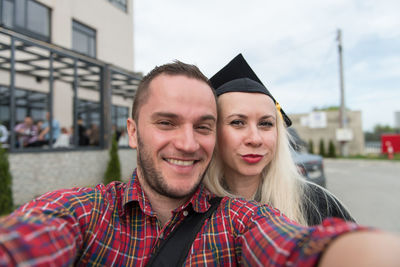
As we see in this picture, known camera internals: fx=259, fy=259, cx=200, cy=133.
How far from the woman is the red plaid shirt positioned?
520 mm

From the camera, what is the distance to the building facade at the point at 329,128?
22.1m

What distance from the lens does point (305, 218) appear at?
1.95 meters

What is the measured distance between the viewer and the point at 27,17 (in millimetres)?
9062

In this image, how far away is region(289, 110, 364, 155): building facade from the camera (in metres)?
22.1

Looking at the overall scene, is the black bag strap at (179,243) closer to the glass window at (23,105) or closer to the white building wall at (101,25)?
the glass window at (23,105)

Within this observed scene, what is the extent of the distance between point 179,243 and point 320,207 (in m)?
1.24

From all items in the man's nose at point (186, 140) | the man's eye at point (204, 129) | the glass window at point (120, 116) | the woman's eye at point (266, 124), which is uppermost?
the glass window at point (120, 116)

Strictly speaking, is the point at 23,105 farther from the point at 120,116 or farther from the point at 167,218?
the point at 167,218

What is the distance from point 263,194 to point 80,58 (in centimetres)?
729

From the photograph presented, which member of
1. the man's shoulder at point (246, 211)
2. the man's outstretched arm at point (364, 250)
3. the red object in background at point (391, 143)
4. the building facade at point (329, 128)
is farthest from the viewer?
the building facade at point (329, 128)

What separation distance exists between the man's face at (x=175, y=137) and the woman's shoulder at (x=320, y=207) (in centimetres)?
100

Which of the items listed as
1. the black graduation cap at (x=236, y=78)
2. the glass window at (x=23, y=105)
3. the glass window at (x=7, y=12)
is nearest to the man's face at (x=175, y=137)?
the black graduation cap at (x=236, y=78)

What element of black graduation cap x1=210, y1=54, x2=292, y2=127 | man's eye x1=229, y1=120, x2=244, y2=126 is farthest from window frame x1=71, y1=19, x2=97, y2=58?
man's eye x1=229, y1=120, x2=244, y2=126

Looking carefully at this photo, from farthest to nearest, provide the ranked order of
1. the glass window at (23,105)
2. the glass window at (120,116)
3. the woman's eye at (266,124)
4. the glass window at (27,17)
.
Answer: the glass window at (120,116)
the glass window at (23,105)
the glass window at (27,17)
the woman's eye at (266,124)
